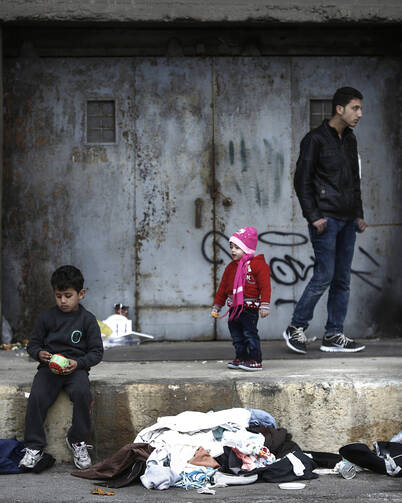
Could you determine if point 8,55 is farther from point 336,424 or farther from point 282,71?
point 336,424

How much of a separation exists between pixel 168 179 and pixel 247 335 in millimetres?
2239

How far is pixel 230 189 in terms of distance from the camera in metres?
7.34

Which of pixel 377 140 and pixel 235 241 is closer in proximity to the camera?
pixel 235 241

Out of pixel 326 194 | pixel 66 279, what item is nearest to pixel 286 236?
pixel 326 194

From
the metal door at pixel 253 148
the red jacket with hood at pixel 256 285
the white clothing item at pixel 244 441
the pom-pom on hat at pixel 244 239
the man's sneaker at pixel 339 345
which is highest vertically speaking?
the metal door at pixel 253 148

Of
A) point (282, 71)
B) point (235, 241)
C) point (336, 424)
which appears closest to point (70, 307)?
point (235, 241)

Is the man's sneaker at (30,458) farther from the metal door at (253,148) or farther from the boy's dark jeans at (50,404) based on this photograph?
the metal door at (253,148)

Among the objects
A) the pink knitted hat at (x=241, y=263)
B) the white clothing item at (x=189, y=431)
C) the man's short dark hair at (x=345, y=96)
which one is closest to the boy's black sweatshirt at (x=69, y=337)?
the white clothing item at (x=189, y=431)

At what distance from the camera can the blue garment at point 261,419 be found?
16.4 feet

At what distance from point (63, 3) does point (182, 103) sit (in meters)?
1.33

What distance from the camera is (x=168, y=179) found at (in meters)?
7.32

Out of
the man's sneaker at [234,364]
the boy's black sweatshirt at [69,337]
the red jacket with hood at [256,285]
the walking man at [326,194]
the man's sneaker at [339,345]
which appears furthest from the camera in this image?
the man's sneaker at [339,345]

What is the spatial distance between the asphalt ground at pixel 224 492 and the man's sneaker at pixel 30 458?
0.29ft

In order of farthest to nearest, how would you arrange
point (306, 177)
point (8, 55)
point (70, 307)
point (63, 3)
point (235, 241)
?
point (8, 55)
point (63, 3)
point (306, 177)
point (235, 241)
point (70, 307)
